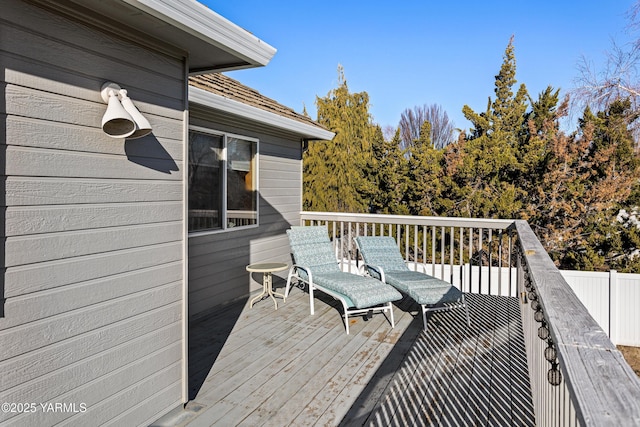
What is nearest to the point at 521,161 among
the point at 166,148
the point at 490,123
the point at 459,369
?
the point at 490,123

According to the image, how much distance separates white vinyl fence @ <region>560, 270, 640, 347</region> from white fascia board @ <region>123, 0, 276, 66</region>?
7.57 metres

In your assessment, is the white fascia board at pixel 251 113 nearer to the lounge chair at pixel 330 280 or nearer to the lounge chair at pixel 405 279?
the lounge chair at pixel 330 280

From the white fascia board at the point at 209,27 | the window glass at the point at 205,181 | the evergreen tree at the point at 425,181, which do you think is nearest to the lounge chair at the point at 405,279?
the window glass at the point at 205,181

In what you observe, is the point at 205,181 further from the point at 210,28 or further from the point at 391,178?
the point at 391,178

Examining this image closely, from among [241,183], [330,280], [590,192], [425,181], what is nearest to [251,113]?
[241,183]

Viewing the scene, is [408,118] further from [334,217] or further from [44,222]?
[44,222]

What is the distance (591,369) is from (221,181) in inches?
182

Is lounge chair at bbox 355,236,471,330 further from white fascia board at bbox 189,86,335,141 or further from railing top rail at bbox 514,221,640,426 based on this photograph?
railing top rail at bbox 514,221,640,426

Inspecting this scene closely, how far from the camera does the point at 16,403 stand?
6.04 feet

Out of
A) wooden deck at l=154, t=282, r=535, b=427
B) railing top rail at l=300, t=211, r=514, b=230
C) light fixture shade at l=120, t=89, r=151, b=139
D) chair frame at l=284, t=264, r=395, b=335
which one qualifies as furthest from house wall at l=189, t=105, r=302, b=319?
light fixture shade at l=120, t=89, r=151, b=139

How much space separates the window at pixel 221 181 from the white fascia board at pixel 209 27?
211 cm

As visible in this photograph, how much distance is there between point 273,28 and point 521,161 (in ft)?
28.3

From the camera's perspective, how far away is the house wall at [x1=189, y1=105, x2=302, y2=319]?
15.9 ft

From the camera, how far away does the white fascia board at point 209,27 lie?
2.13 metres
